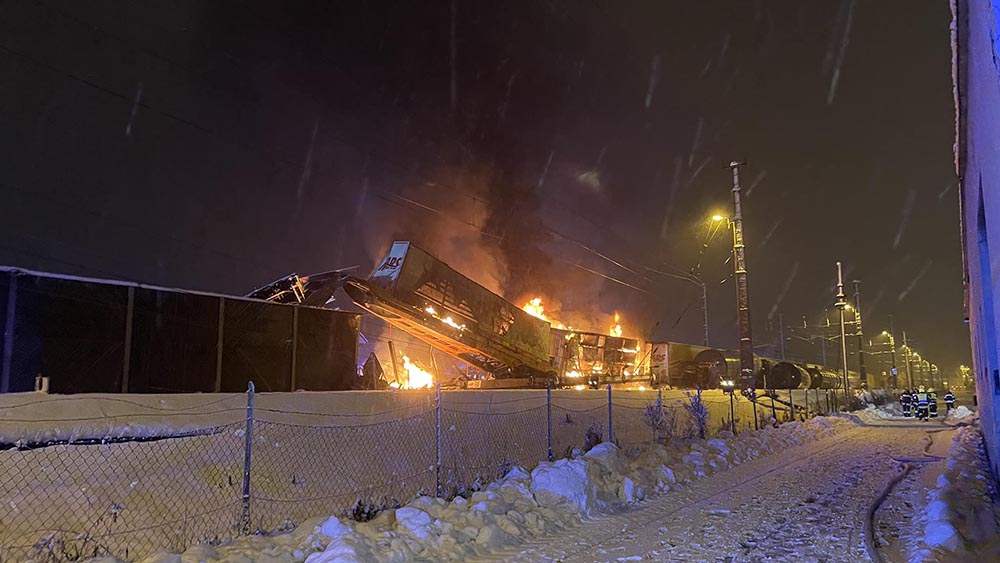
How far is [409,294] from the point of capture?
15.6 meters

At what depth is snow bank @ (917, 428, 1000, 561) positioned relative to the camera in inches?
239

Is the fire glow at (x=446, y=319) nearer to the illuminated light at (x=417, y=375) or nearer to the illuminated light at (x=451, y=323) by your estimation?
the illuminated light at (x=451, y=323)

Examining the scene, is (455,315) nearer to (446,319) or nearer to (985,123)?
(446,319)

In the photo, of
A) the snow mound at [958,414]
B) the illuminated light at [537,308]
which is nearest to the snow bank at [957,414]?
the snow mound at [958,414]

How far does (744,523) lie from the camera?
25.0 feet

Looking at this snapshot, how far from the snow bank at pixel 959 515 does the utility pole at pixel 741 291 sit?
9.34m

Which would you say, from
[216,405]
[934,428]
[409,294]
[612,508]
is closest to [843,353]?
[934,428]

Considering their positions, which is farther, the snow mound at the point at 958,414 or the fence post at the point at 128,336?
the snow mound at the point at 958,414

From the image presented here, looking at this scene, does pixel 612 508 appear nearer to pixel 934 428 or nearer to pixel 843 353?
pixel 934 428

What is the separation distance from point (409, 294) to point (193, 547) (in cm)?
1050

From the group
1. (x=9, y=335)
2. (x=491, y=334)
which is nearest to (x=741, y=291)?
(x=491, y=334)

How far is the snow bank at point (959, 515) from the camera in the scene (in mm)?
6070

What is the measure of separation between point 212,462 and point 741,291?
60.6 ft

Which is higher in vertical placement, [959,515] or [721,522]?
[959,515]
